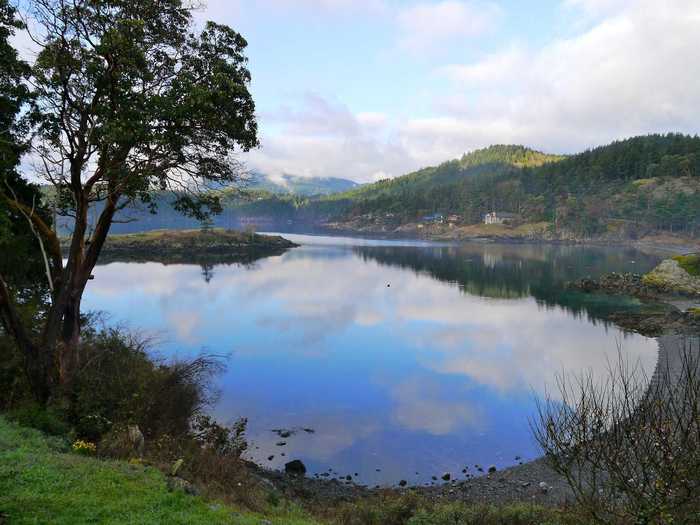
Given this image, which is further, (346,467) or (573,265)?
(573,265)

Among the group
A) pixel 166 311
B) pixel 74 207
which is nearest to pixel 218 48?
pixel 74 207

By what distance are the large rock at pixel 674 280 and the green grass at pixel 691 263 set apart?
0.63m

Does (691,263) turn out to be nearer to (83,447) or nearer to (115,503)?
(83,447)

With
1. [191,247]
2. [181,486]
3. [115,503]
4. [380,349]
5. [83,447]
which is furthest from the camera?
[191,247]

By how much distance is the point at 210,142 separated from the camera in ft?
62.7

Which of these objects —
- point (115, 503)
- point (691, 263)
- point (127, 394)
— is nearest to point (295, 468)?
point (127, 394)

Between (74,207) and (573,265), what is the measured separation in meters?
112

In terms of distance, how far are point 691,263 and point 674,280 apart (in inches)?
260

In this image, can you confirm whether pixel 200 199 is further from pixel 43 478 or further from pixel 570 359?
pixel 570 359

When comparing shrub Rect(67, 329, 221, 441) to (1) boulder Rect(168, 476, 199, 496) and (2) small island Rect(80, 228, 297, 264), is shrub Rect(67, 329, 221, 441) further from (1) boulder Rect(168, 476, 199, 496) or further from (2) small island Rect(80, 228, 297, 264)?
(2) small island Rect(80, 228, 297, 264)

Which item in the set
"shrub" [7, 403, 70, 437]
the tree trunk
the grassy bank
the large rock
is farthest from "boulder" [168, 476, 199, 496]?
the large rock

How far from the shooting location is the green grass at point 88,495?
370 inches

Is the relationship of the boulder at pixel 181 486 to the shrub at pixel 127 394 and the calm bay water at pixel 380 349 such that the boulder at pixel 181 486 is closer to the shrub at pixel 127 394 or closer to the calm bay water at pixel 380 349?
the shrub at pixel 127 394

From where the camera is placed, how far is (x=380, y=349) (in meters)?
44.4
